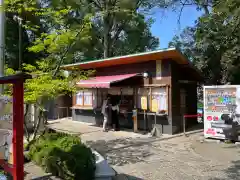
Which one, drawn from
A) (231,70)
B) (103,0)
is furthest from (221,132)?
(103,0)

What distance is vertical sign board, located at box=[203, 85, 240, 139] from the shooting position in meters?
10.3

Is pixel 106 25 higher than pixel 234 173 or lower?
higher

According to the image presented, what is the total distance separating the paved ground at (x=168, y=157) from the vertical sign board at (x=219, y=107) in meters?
0.63

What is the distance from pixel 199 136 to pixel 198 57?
633 centimetres

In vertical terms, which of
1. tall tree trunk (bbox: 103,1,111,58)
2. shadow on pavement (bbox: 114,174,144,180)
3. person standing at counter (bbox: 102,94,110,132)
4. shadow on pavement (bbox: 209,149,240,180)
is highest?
tall tree trunk (bbox: 103,1,111,58)

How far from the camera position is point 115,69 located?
15.3 meters

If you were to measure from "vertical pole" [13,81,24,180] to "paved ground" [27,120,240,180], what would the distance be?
2781 millimetres

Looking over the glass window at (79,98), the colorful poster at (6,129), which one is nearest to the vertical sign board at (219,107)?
the colorful poster at (6,129)

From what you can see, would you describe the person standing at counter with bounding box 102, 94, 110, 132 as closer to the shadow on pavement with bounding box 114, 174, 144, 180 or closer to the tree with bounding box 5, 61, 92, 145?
the tree with bounding box 5, 61, 92, 145

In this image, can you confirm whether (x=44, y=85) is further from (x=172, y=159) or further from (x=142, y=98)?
(x=142, y=98)

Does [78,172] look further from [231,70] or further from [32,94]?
[231,70]

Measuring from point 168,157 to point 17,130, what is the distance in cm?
533

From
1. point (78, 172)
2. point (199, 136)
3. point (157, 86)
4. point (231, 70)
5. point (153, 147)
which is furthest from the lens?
point (231, 70)

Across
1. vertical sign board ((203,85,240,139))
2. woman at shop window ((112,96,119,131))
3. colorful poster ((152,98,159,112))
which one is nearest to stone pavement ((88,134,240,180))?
vertical sign board ((203,85,240,139))
